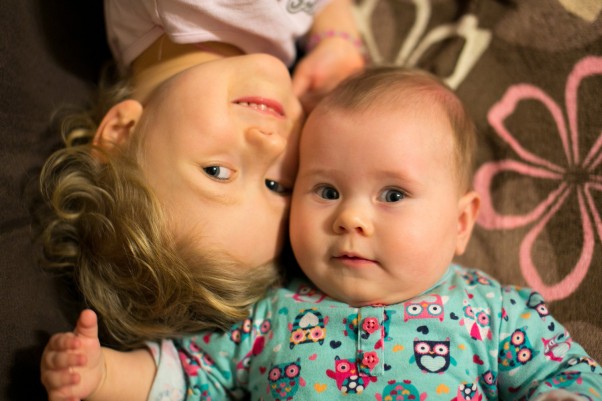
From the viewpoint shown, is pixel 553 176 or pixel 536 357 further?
pixel 553 176

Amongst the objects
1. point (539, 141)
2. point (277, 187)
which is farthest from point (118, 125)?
point (539, 141)

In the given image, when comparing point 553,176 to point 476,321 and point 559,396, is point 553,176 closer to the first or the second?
point 476,321

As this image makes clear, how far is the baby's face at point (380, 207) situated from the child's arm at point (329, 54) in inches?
12.0

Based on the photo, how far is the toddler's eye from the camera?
1089mm

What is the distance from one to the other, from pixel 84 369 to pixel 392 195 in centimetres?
61

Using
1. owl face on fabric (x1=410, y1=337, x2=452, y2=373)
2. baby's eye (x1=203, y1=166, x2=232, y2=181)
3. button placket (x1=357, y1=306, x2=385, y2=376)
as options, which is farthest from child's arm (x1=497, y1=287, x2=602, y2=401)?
baby's eye (x1=203, y1=166, x2=232, y2=181)

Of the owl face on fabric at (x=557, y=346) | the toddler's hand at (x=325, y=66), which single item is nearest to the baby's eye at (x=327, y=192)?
the toddler's hand at (x=325, y=66)

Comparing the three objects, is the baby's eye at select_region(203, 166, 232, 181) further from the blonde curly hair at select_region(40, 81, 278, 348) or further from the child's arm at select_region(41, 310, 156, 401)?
the child's arm at select_region(41, 310, 156, 401)

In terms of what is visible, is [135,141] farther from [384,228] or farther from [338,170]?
[384,228]

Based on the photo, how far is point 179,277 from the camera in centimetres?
111

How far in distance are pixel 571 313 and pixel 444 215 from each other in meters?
0.36

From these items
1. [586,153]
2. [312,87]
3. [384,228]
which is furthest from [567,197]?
[312,87]

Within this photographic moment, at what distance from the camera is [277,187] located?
4.02 ft

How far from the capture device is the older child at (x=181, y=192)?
111cm
